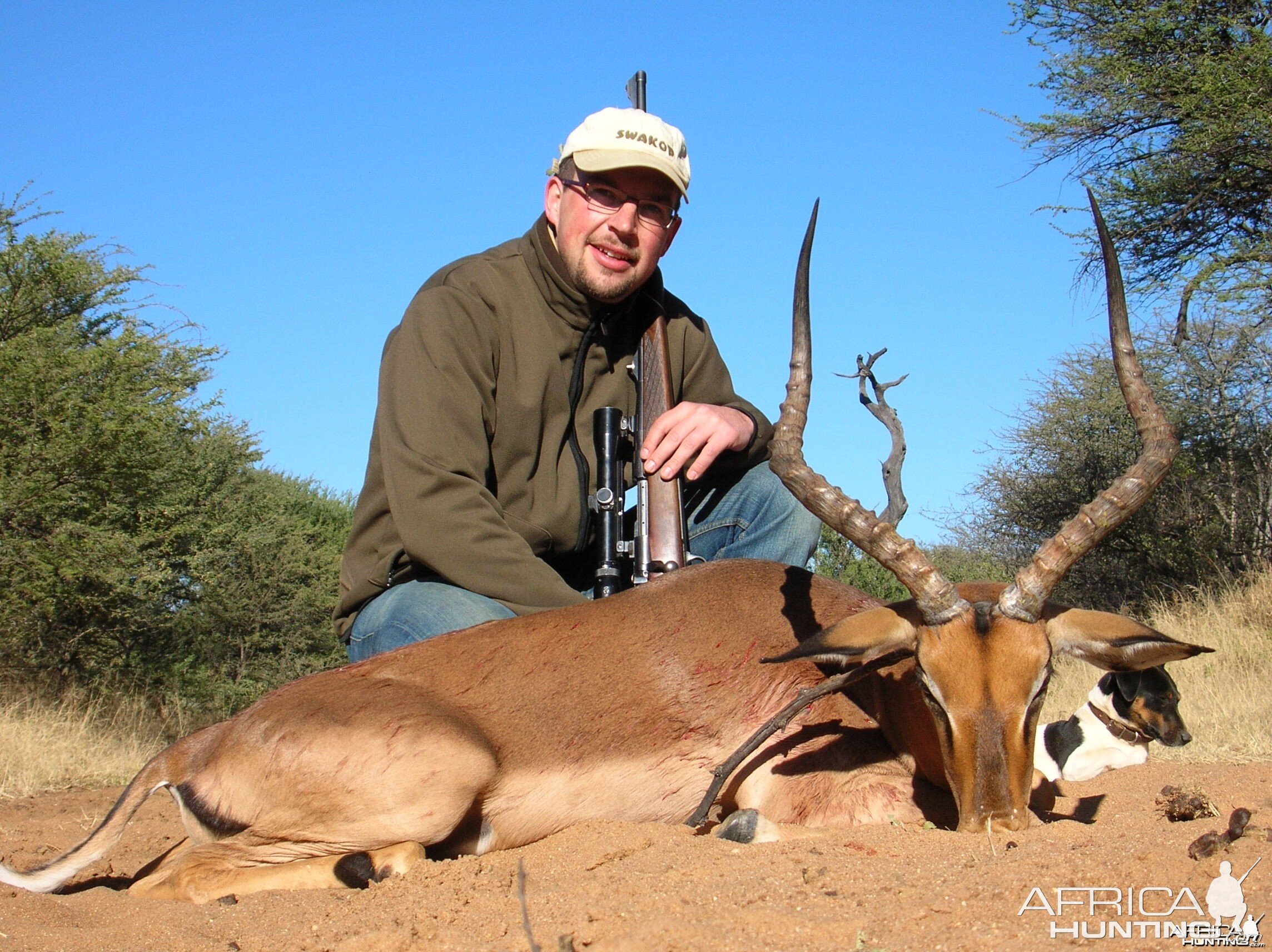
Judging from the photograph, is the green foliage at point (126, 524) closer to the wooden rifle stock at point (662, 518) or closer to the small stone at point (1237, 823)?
the wooden rifle stock at point (662, 518)

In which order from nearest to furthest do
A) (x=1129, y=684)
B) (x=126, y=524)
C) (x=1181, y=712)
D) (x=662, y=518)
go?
(x=1129, y=684) → (x=662, y=518) → (x=1181, y=712) → (x=126, y=524)

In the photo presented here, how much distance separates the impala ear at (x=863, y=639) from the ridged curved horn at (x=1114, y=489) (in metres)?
0.34

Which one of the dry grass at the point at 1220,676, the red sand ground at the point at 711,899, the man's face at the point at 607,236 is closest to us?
the red sand ground at the point at 711,899

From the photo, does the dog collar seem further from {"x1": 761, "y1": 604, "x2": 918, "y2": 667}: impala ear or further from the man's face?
the man's face

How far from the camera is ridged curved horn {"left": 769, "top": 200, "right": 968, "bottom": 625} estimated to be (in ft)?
12.8

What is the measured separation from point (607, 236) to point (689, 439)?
1.02 meters

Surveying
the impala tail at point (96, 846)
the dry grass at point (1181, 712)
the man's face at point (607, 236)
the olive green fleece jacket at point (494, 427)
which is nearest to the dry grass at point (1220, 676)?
the dry grass at point (1181, 712)

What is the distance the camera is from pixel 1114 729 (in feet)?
16.8

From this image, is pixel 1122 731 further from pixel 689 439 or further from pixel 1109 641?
pixel 689 439

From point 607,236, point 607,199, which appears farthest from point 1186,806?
point 607,199

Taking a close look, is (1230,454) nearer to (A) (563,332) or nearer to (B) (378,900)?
(A) (563,332)

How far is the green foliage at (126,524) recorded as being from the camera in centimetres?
1176

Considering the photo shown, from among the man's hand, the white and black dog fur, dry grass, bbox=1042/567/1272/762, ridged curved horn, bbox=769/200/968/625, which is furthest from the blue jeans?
dry grass, bbox=1042/567/1272/762

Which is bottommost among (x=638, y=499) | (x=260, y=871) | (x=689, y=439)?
(x=260, y=871)
